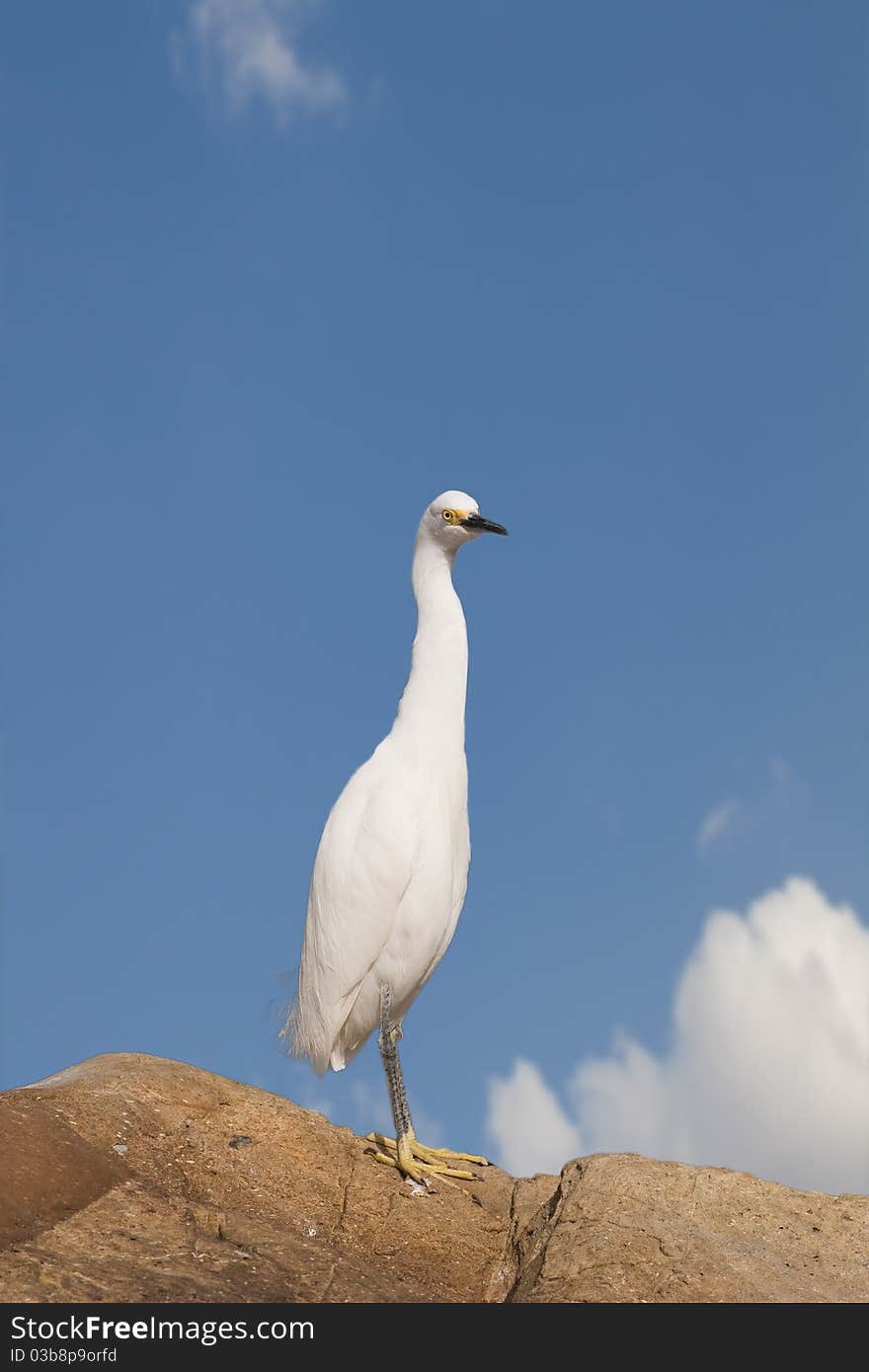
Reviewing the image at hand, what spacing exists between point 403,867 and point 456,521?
3051mm

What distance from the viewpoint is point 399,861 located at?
10898mm

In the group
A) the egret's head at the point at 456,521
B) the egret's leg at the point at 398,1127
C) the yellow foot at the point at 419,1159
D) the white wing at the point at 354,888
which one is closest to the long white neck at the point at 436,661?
the egret's head at the point at 456,521

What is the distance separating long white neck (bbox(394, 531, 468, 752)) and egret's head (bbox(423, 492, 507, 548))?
0.15 metres

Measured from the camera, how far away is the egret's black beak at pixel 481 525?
11.3m

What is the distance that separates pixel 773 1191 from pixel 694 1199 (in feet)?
2.79

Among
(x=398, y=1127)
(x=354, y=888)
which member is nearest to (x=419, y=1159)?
(x=398, y=1127)

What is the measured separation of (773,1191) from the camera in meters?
10.4

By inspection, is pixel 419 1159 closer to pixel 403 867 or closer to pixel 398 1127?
pixel 398 1127

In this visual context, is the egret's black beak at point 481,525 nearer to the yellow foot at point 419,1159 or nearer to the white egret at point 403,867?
the white egret at point 403,867

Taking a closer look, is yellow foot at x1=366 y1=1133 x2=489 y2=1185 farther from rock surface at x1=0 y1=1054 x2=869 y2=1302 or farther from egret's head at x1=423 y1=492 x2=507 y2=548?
egret's head at x1=423 y1=492 x2=507 y2=548

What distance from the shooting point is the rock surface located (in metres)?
8.44

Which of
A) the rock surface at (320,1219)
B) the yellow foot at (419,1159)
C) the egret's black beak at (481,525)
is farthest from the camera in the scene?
the egret's black beak at (481,525)

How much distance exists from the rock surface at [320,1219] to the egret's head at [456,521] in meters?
5.17
